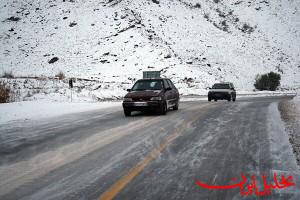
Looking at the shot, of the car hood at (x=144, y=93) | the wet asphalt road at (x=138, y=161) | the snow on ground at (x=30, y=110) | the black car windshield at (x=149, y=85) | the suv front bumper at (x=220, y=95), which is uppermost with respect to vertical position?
the black car windshield at (x=149, y=85)

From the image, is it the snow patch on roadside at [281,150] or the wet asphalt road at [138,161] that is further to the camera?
the snow patch on roadside at [281,150]

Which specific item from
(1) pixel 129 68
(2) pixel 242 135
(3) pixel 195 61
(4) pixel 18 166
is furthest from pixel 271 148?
(3) pixel 195 61

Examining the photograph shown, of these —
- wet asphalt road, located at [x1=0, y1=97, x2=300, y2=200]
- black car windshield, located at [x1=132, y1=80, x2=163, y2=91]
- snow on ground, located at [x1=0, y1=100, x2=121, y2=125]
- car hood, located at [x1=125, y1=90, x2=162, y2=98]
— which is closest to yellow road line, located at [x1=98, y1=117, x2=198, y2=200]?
wet asphalt road, located at [x1=0, y1=97, x2=300, y2=200]

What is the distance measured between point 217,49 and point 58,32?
27.7 metres

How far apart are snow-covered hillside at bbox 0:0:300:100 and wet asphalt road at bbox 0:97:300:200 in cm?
2937

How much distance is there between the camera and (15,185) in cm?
427

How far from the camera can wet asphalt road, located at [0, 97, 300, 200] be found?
4012 mm

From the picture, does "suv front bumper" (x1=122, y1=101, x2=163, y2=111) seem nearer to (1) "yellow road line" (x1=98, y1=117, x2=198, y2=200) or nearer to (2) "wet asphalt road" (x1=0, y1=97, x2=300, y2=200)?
(2) "wet asphalt road" (x1=0, y1=97, x2=300, y2=200)

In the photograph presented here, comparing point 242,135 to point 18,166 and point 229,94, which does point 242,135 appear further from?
point 229,94

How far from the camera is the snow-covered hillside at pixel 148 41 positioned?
152 ft

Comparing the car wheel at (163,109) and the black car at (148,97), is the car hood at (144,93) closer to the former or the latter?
the black car at (148,97)

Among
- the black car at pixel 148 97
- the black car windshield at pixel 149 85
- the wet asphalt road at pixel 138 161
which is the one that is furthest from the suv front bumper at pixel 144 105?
the wet asphalt road at pixel 138 161

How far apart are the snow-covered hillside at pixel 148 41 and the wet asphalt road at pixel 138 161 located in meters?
29.4

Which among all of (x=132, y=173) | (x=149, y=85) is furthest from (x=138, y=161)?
(x=149, y=85)
